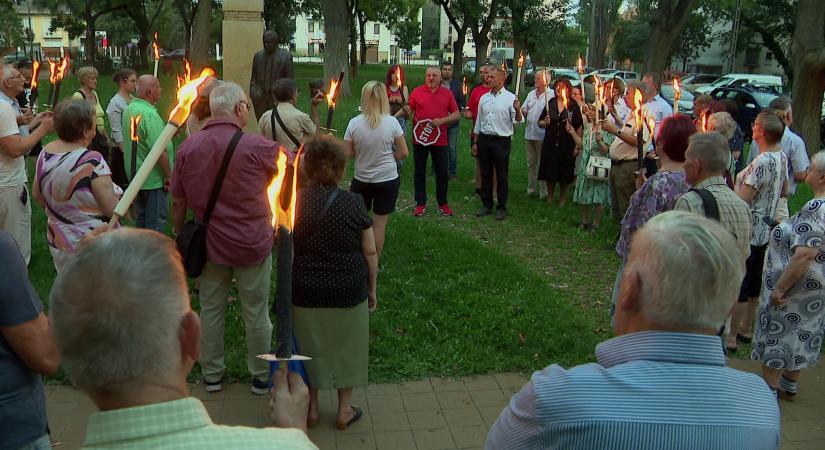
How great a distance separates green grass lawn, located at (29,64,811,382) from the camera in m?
5.66

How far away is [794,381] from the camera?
5270 millimetres

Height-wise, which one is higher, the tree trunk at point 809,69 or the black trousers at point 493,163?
the tree trunk at point 809,69

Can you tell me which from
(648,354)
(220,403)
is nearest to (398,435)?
(220,403)

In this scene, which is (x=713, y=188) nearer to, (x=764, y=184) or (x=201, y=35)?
(x=764, y=184)

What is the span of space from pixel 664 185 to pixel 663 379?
3.34m

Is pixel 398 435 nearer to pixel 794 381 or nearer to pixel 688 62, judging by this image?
pixel 794 381

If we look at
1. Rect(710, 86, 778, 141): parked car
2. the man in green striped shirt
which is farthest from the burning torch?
Rect(710, 86, 778, 141): parked car

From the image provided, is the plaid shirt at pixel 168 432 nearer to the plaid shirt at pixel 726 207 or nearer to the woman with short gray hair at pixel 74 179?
the woman with short gray hair at pixel 74 179

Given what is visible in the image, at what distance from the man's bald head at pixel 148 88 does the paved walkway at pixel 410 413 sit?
106 inches

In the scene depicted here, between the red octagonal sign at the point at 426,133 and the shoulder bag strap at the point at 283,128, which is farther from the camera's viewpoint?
the red octagonal sign at the point at 426,133

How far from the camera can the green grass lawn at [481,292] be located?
223 inches

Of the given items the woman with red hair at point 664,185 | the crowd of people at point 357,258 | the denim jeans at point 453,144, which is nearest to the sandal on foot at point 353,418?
the crowd of people at point 357,258

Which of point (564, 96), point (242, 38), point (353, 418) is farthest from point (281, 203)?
point (564, 96)

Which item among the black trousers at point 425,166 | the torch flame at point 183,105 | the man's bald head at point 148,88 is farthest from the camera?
the black trousers at point 425,166
